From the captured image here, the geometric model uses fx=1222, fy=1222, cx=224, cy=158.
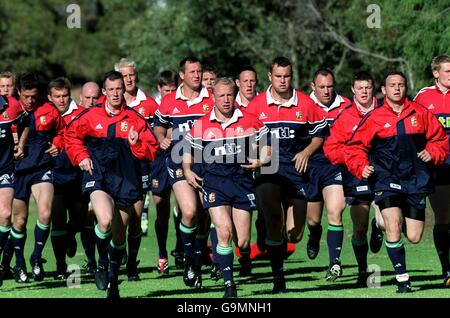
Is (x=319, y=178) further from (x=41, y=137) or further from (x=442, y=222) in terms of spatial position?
(x=41, y=137)

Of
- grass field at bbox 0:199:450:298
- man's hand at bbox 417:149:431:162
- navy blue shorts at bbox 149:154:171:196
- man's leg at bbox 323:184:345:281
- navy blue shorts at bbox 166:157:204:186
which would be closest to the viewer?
man's hand at bbox 417:149:431:162

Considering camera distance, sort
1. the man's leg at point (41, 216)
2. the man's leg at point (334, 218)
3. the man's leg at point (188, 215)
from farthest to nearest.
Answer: the man's leg at point (41, 216) < the man's leg at point (334, 218) < the man's leg at point (188, 215)

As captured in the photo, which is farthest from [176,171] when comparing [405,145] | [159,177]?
[405,145]

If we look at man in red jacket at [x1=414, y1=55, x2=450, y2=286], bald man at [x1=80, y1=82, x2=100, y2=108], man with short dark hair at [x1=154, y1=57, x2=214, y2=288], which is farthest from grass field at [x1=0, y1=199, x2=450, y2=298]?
bald man at [x1=80, y1=82, x2=100, y2=108]

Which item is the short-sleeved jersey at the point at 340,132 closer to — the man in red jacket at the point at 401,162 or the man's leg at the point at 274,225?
the man's leg at the point at 274,225

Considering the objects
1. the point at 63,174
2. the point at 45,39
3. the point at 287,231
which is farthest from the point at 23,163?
the point at 45,39

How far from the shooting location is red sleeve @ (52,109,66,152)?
16.2m

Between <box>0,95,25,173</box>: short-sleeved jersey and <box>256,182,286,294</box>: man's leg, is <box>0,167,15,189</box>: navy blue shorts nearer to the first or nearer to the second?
<box>0,95,25,173</box>: short-sleeved jersey

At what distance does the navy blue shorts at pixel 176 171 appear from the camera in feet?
51.2

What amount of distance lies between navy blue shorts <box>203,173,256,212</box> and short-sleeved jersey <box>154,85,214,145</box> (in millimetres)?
2671

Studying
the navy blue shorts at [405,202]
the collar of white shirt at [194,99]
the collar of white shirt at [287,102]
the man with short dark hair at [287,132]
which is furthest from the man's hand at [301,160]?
the collar of white shirt at [194,99]

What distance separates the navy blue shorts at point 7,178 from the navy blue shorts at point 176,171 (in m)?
2.08

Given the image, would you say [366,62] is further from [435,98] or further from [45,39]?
[45,39]
